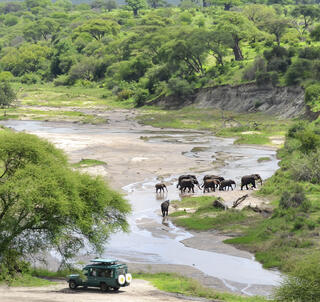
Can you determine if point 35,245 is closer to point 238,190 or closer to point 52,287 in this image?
point 52,287

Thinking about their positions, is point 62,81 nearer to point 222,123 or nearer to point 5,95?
point 5,95

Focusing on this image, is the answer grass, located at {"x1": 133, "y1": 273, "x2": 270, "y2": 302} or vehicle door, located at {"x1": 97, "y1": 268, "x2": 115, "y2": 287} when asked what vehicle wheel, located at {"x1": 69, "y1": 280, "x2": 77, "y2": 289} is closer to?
vehicle door, located at {"x1": 97, "y1": 268, "x2": 115, "y2": 287}

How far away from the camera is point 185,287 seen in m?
28.9

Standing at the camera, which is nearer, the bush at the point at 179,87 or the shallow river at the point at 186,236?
the shallow river at the point at 186,236

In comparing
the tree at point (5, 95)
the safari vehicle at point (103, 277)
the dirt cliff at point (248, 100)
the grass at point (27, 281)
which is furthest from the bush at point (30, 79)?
the safari vehicle at point (103, 277)

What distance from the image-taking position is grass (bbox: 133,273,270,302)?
27156 mm

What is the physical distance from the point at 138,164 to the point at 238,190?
18760 mm

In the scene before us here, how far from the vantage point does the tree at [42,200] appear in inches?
1064

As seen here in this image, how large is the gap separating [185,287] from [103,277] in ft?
13.5

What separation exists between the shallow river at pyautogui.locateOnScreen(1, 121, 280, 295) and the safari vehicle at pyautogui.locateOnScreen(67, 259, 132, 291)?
246 inches

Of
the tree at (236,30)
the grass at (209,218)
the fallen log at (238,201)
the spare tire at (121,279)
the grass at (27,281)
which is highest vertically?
the tree at (236,30)

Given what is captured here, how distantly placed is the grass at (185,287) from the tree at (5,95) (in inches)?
4347

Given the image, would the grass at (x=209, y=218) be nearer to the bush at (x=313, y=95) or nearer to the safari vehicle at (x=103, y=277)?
the safari vehicle at (x=103, y=277)

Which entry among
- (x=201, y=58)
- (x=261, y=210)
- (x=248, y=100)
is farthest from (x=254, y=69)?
(x=261, y=210)
